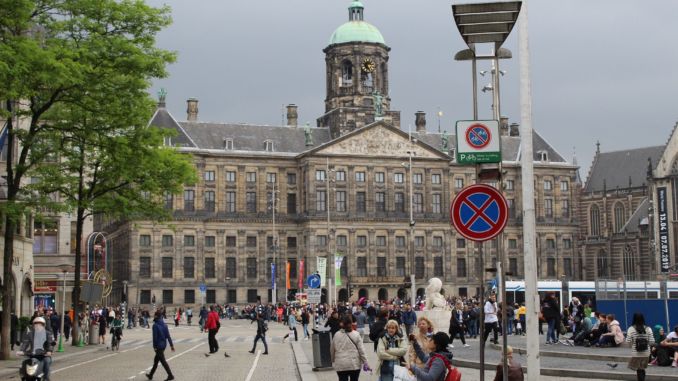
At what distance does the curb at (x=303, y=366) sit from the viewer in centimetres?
2373

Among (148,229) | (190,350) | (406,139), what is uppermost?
(406,139)

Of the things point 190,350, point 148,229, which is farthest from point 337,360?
point 148,229

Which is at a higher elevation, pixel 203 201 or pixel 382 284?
pixel 203 201

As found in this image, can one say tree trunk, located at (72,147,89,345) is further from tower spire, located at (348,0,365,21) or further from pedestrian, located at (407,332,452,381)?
tower spire, located at (348,0,365,21)

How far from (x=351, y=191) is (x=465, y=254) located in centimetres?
1479

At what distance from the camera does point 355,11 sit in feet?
346

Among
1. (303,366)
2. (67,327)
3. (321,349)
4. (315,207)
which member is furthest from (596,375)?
(315,207)

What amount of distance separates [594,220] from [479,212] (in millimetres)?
110353

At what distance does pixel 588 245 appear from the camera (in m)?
114

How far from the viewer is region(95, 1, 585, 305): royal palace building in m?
95.7

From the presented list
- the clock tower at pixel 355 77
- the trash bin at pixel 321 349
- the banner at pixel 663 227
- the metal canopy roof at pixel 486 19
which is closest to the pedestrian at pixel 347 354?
the metal canopy roof at pixel 486 19

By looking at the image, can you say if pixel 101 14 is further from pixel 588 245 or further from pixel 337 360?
pixel 588 245

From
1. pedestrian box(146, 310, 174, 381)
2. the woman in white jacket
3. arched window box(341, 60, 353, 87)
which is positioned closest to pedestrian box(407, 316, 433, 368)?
the woman in white jacket

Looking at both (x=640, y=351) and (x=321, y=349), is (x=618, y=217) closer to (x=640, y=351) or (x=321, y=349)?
(x=321, y=349)
